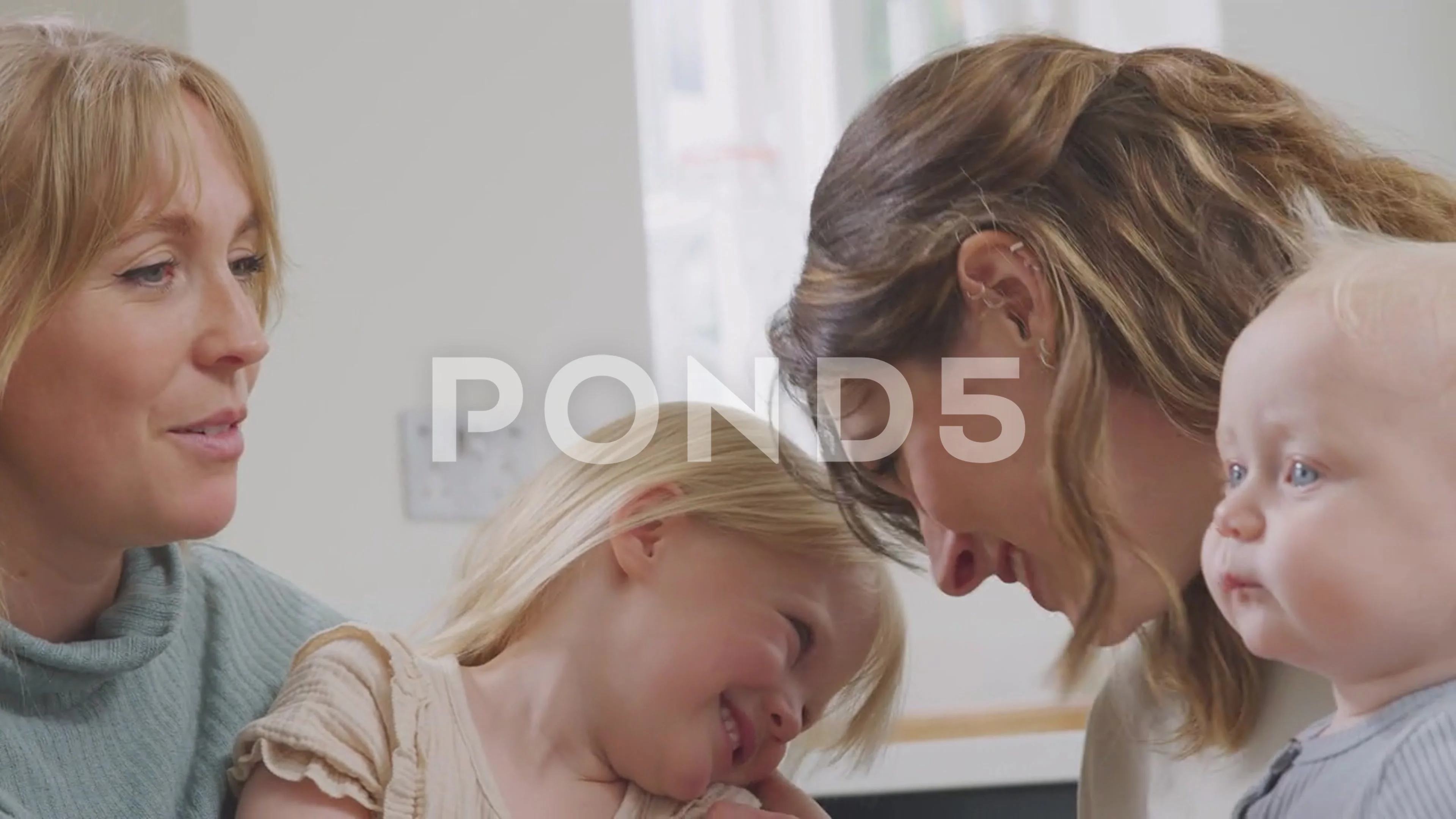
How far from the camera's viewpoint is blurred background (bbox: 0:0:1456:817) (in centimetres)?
211

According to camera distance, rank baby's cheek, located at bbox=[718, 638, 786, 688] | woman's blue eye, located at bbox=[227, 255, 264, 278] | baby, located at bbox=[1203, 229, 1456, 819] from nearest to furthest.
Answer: baby, located at bbox=[1203, 229, 1456, 819] → woman's blue eye, located at bbox=[227, 255, 264, 278] → baby's cheek, located at bbox=[718, 638, 786, 688]

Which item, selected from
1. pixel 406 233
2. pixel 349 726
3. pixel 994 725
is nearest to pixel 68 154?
pixel 349 726

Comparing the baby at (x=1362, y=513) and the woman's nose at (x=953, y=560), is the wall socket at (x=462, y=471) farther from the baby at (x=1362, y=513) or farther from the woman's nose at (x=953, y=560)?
the baby at (x=1362, y=513)

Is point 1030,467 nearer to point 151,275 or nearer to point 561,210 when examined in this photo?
point 151,275

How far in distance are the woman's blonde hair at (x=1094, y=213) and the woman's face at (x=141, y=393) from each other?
0.39m

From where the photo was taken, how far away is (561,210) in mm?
2191

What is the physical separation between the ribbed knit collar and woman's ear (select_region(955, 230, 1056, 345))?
568 mm

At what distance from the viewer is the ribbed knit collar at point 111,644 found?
3.02 feet

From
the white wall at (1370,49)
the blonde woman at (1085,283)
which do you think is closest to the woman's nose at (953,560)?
the blonde woman at (1085,283)

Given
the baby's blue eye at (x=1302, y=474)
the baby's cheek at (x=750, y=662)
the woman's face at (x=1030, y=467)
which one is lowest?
the baby's cheek at (x=750, y=662)

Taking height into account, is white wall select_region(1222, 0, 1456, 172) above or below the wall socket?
above

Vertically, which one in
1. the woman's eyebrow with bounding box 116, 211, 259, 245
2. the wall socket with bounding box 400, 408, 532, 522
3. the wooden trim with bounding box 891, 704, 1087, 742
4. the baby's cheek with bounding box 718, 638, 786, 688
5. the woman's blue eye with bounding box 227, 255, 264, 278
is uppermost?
the woman's eyebrow with bounding box 116, 211, 259, 245

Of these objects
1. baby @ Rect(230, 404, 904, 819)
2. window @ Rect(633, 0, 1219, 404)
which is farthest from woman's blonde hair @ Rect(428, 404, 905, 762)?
window @ Rect(633, 0, 1219, 404)

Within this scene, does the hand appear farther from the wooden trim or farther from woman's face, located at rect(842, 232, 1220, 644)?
the wooden trim
